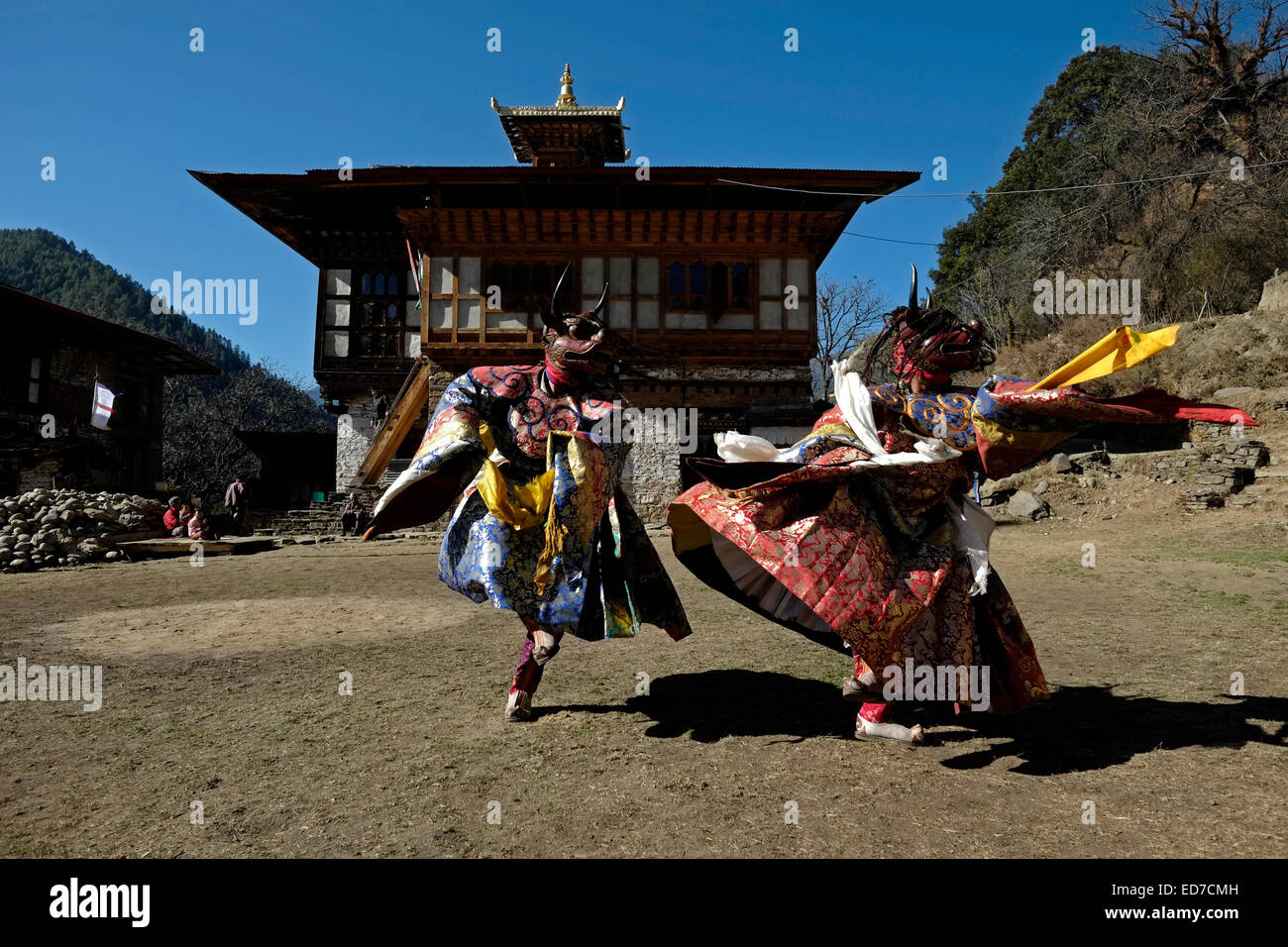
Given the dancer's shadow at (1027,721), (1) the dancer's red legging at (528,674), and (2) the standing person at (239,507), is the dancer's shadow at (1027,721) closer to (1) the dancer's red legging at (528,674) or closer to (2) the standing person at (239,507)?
(1) the dancer's red legging at (528,674)

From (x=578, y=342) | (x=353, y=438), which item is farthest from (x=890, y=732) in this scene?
(x=353, y=438)

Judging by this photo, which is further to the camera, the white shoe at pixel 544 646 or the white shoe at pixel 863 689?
the white shoe at pixel 544 646

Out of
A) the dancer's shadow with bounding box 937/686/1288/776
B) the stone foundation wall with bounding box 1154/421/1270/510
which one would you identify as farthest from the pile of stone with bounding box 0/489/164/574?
the stone foundation wall with bounding box 1154/421/1270/510

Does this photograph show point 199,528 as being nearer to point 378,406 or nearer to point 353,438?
point 378,406

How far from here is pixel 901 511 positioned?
153 inches

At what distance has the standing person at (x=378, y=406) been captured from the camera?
2290cm

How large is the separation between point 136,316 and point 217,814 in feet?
312

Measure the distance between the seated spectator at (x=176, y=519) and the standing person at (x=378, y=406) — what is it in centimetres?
692

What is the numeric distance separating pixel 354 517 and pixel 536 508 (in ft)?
53.4

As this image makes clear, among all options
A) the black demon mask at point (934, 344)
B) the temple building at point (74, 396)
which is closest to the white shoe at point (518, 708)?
the black demon mask at point (934, 344)

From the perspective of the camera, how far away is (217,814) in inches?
116

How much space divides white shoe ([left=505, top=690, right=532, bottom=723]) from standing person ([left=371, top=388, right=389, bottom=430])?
2004 centimetres

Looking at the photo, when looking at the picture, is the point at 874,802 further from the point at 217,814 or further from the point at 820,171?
the point at 820,171
